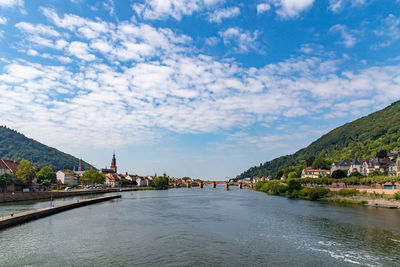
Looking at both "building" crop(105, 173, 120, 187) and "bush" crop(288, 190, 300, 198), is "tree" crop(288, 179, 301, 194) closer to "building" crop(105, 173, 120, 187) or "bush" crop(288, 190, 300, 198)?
"bush" crop(288, 190, 300, 198)

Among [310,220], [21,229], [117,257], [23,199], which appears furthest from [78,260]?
[23,199]

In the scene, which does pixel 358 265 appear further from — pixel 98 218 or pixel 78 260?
pixel 98 218

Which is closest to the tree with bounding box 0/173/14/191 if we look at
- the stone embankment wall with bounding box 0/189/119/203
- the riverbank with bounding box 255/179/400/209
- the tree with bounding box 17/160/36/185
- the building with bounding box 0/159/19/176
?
the tree with bounding box 17/160/36/185

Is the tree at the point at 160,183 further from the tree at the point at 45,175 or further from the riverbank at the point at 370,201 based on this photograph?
the riverbank at the point at 370,201

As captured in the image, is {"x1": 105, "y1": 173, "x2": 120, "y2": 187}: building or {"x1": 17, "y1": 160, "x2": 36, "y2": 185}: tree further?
{"x1": 105, "y1": 173, "x2": 120, "y2": 187}: building

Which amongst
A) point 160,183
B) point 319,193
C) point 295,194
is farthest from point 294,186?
point 160,183

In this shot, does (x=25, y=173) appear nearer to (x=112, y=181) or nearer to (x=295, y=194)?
(x=295, y=194)

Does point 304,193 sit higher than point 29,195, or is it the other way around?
point 29,195

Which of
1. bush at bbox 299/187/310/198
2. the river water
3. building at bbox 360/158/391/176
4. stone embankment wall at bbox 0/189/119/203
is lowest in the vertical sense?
the river water

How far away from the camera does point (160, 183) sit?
194m

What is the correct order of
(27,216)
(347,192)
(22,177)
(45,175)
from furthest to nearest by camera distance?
(45,175)
(22,177)
(347,192)
(27,216)

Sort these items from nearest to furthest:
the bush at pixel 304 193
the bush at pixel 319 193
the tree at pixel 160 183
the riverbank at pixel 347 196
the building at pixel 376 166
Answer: the riverbank at pixel 347 196 → the bush at pixel 319 193 → the bush at pixel 304 193 → the building at pixel 376 166 → the tree at pixel 160 183

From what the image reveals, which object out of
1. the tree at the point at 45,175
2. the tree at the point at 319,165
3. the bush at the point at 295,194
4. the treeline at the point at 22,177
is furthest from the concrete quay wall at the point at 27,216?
the tree at the point at 319,165

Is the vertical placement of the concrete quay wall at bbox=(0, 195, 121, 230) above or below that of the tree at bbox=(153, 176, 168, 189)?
below
